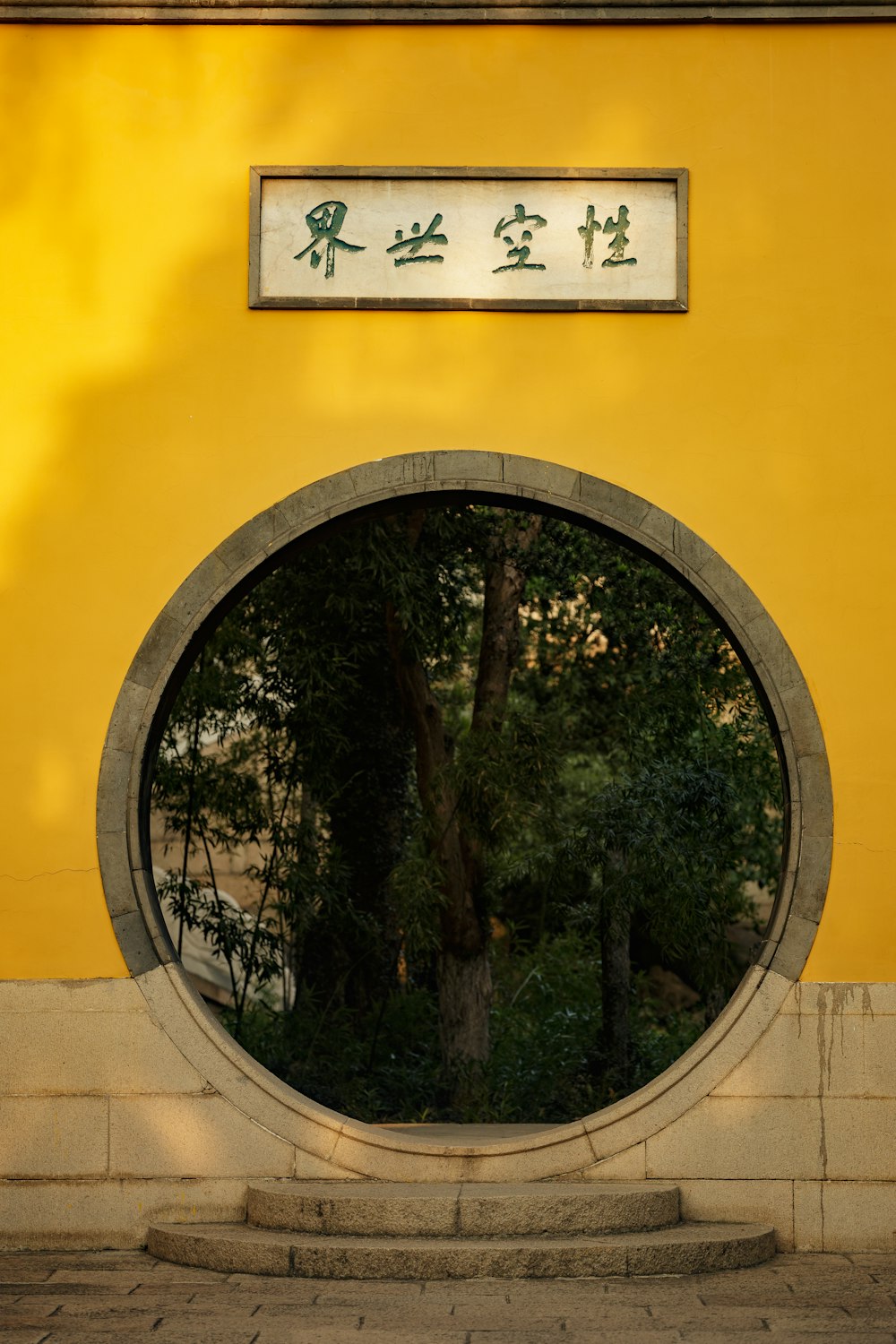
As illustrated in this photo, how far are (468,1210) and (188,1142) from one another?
0.91 meters

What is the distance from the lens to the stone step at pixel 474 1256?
404 cm

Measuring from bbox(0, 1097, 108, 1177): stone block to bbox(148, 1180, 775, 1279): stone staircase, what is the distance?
0.30 metres

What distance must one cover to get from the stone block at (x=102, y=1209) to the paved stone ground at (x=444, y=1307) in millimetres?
160

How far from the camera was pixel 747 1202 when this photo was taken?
4.41 meters

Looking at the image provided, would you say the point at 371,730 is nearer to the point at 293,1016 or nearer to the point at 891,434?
the point at 293,1016

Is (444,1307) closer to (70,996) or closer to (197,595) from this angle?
(70,996)

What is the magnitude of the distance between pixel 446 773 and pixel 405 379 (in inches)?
120

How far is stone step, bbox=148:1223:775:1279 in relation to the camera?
404 centimetres

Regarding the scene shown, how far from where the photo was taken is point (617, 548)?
7.42 m

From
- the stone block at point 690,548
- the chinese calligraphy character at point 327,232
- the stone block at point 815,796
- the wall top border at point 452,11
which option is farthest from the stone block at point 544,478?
the wall top border at point 452,11

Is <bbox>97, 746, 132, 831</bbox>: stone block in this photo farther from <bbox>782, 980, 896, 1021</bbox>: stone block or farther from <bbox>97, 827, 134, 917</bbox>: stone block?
<bbox>782, 980, 896, 1021</bbox>: stone block

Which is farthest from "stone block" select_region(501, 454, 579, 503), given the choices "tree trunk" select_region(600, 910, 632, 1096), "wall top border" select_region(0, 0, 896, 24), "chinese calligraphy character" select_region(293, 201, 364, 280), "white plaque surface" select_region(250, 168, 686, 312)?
"tree trunk" select_region(600, 910, 632, 1096)

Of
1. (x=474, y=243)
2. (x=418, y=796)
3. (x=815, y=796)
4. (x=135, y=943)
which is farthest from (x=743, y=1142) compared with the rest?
(x=418, y=796)

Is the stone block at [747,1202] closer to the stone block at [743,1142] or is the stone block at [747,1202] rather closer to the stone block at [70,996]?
the stone block at [743,1142]
